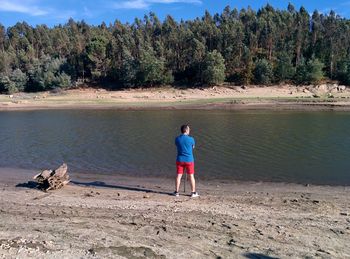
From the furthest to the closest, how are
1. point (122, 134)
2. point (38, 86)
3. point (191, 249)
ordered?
1. point (38, 86)
2. point (122, 134)
3. point (191, 249)

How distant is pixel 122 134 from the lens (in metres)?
27.6

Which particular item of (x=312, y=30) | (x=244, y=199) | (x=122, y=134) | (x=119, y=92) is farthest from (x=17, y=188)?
(x=312, y=30)

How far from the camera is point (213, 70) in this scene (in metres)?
66.0

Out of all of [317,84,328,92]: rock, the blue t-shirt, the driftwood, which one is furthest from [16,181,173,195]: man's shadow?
[317,84,328,92]: rock

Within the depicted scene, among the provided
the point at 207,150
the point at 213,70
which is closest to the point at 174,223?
the point at 207,150

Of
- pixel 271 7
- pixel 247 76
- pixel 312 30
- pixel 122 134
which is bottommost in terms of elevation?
pixel 122 134

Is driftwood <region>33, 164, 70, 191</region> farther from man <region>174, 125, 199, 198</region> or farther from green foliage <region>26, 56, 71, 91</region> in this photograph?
green foliage <region>26, 56, 71, 91</region>

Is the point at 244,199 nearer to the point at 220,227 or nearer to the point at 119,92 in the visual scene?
the point at 220,227

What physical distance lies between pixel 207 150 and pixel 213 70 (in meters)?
47.4

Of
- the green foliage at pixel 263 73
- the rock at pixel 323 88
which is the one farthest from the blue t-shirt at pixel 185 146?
the green foliage at pixel 263 73

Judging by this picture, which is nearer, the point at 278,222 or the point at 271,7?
the point at 278,222

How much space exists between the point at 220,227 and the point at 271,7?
10300cm

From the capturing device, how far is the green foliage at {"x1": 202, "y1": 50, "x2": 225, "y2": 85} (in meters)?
66.1

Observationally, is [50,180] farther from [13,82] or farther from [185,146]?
[13,82]
